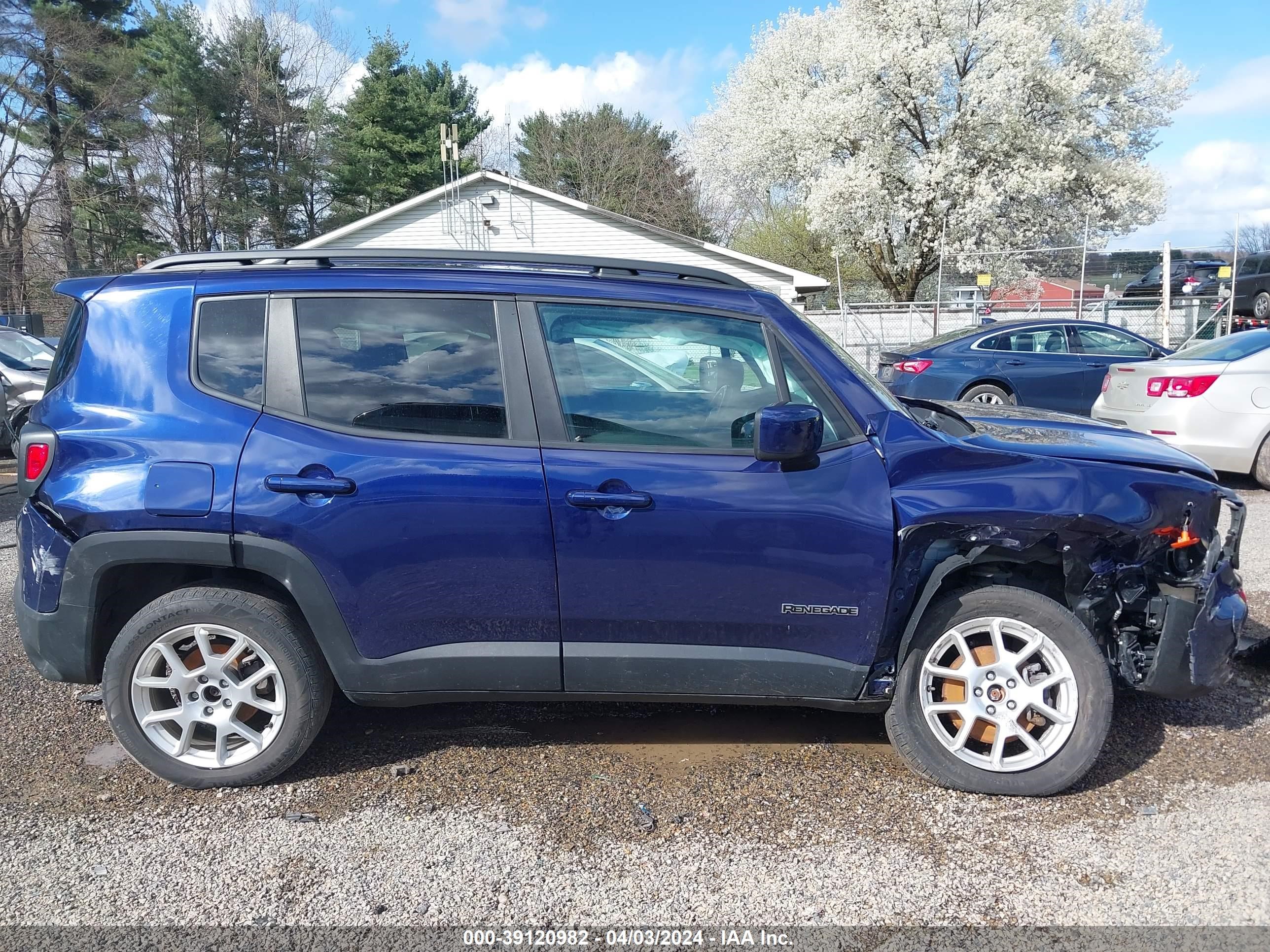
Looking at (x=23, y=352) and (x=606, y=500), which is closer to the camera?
(x=606, y=500)

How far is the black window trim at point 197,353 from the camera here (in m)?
3.28

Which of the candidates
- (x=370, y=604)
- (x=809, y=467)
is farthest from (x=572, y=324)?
(x=370, y=604)

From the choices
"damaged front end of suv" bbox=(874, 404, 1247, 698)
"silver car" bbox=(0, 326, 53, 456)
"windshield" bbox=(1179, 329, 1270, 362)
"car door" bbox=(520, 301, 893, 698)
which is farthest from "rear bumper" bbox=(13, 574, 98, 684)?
"windshield" bbox=(1179, 329, 1270, 362)

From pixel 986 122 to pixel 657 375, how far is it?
28.4m

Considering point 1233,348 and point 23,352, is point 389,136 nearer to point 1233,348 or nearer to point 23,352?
point 23,352

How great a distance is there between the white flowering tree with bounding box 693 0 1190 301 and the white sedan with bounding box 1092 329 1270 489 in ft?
66.3

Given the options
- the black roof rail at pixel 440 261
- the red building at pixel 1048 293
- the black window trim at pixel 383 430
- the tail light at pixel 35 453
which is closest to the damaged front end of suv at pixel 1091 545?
the black roof rail at pixel 440 261

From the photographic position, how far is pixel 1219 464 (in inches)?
332

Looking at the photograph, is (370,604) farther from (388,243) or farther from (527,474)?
(388,243)

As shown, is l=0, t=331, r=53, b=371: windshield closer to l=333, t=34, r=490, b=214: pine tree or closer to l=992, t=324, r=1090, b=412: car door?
l=992, t=324, r=1090, b=412: car door

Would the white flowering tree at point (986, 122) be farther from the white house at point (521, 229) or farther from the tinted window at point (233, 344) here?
the tinted window at point (233, 344)

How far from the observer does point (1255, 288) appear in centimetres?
2102

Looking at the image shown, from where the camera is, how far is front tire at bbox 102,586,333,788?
3285 mm

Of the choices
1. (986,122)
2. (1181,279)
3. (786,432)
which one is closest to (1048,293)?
(1181,279)
